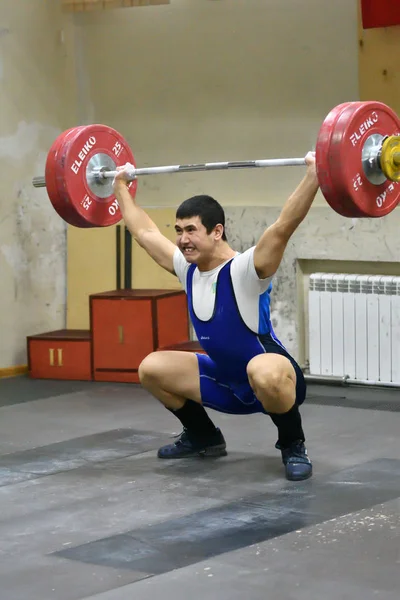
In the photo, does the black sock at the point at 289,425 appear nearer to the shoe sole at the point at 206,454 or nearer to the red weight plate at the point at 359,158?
the shoe sole at the point at 206,454

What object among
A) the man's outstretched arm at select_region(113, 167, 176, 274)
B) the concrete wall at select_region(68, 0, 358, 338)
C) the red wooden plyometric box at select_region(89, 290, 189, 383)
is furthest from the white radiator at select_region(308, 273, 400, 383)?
the man's outstretched arm at select_region(113, 167, 176, 274)

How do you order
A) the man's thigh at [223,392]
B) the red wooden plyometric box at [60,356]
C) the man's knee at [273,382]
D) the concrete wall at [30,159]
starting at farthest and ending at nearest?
the concrete wall at [30,159]
the red wooden plyometric box at [60,356]
the man's thigh at [223,392]
the man's knee at [273,382]

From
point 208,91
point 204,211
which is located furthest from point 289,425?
point 208,91

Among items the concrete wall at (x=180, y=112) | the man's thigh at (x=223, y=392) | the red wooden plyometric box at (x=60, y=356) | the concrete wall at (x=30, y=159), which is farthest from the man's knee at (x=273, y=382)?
the concrete wall at (x=30, y=159)

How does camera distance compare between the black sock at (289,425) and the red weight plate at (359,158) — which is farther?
the black sock at (289,425)

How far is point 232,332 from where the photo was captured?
409cm

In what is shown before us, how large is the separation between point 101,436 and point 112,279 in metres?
2.04

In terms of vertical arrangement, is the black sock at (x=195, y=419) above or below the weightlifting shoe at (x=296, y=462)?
above

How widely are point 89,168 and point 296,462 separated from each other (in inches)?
57.6

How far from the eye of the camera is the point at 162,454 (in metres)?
4.49

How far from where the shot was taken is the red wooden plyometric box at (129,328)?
6.34 m

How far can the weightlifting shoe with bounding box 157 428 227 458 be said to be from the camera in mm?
4477

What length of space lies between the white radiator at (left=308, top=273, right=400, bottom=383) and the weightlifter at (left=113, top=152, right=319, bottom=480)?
183 cm

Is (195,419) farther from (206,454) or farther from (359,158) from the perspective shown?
(359,158)
